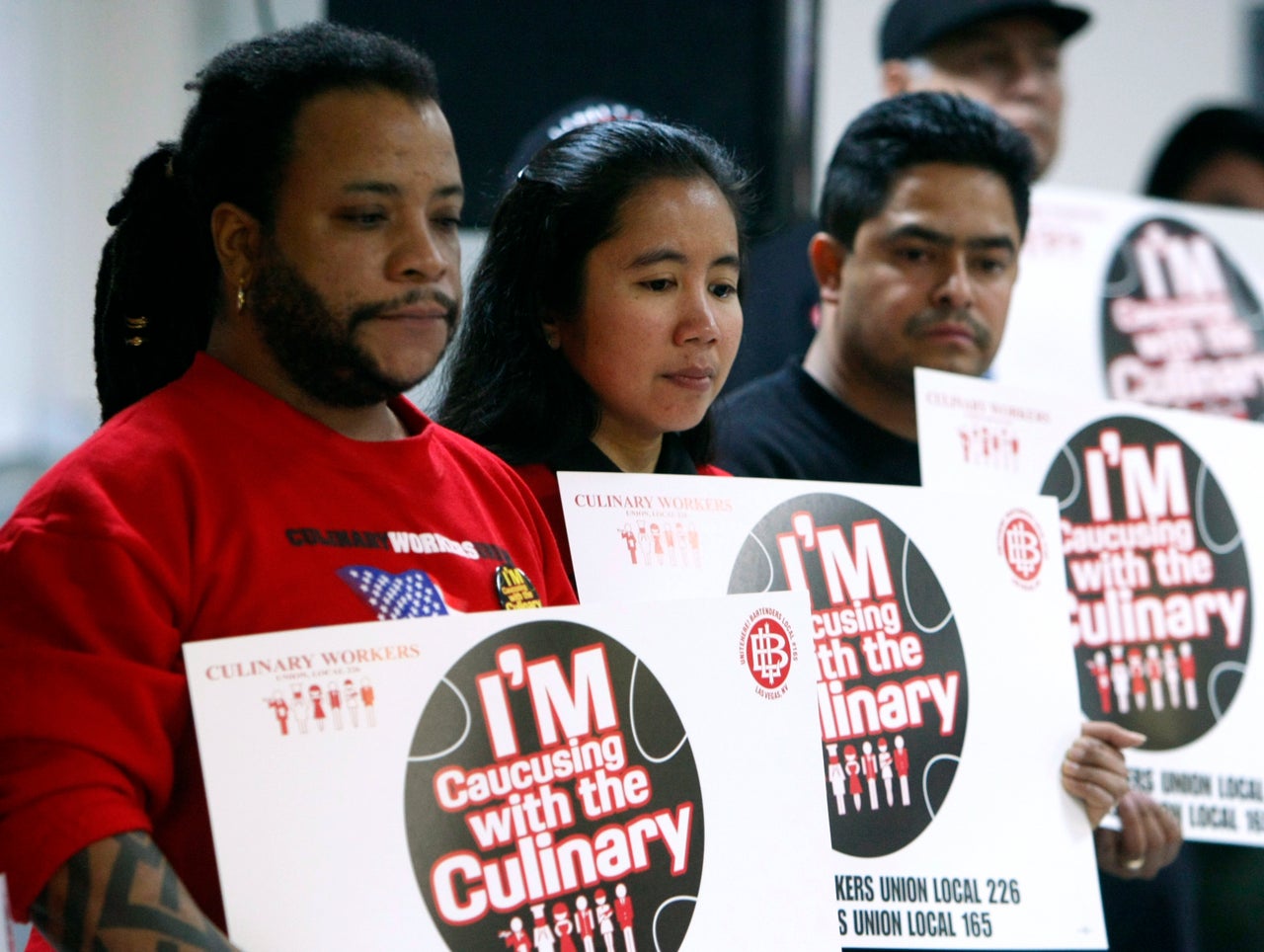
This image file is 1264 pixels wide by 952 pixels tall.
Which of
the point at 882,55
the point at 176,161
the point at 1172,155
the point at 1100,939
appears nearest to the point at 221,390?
the point at 176,161

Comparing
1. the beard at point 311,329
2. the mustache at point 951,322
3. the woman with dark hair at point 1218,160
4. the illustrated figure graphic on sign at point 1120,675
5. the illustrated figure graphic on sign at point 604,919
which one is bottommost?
the illustrated figure graphic on sign at point 604,919

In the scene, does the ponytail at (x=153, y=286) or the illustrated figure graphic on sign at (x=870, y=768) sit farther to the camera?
the illustrated figure graphic on sign at (x=870, y=768)

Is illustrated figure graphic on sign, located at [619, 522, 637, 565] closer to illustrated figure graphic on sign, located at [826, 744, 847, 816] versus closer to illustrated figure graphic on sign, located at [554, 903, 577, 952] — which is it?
illustrated figure graphic on sign, located at [826, 744, 847, 816]

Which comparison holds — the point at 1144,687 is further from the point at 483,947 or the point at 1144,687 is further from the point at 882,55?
the point at 882,55

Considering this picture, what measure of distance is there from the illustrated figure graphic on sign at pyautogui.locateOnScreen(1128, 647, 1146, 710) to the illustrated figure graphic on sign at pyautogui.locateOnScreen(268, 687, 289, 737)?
1.09m

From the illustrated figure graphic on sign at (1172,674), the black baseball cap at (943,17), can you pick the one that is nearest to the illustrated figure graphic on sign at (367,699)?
the illustrated figure graphic on sign at (1172,674)

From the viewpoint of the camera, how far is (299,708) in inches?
41.2

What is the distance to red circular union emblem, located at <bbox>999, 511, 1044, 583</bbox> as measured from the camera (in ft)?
5.32

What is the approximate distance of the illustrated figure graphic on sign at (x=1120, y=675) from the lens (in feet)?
5.78

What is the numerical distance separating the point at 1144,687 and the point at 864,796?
0.47 metres

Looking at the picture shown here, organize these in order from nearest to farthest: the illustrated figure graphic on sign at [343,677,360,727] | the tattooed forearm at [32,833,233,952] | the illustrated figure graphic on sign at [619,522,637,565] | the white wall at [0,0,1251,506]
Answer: the tattooed forearm at [32,833,233,952]
the illustrated figure graphic on sign at [343,677,360,727]
the illustrated figure graphic on sign at [619,522,637,565]
the white wall at [0,0,1251,506]

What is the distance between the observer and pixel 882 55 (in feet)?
8.63

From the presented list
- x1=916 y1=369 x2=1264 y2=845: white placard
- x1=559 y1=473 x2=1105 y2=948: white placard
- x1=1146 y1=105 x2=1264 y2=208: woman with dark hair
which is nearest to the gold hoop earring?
x1=559 y1=473 x2=1105 y2=948: white placard

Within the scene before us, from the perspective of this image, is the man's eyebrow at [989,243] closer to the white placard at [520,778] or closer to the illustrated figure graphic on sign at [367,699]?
the white placard at [520,778]
